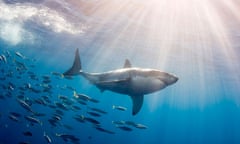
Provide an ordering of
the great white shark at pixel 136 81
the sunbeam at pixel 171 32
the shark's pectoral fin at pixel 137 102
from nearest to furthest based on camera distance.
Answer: the great white shark at pixel 136 81
the shark's pectoral fin at pixel 137 102
the sunbeam at pixel 171 32

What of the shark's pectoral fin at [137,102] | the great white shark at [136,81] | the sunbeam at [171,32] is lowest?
the shark's pectoral fin at [137,102]

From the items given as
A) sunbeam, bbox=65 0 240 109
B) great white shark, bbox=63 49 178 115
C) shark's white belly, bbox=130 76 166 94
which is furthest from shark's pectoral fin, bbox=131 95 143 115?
sunbeam, bbox=65 0 240 109

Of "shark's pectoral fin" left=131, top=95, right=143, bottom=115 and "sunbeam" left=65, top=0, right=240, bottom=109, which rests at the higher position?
"sunbeam" left=65, top=0, right=240, bottom=109

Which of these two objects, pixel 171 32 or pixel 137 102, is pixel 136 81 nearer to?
pixel 137 102

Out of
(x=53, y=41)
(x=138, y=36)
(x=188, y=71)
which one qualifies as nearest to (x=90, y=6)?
(x=138, y=36)

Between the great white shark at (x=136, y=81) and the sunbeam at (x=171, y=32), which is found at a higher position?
the sunbeam at (x=171, y=32)

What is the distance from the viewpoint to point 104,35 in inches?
1232

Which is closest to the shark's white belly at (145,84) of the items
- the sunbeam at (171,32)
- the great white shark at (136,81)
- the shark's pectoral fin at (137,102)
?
the great white shark at (136,81)

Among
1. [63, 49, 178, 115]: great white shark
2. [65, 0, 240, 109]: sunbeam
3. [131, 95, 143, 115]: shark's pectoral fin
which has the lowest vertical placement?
[131, 95, 143, 115]: shark's pectoral fin

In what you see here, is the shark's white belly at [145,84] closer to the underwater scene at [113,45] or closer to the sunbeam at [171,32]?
the underwater scene at [113,45]

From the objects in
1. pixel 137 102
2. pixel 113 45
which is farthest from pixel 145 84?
pixel 113 45

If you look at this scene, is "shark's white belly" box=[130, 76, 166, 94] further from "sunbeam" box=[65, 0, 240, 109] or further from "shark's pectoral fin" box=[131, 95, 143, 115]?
"sunbeam" box=[65, 0, 240, 109]

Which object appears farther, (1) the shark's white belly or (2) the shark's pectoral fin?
(2) the shark's pectoral fin

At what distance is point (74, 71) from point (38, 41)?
32573 millimetres
